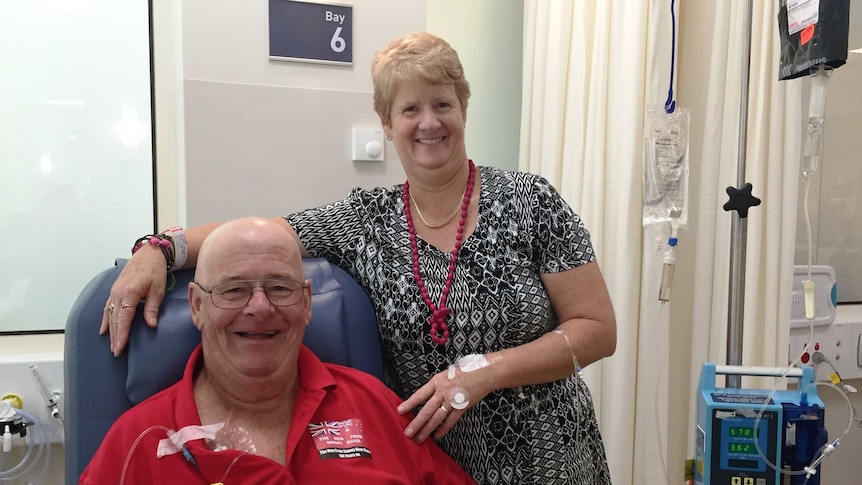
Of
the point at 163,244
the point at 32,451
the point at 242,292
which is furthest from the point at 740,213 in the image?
the point at 32,451

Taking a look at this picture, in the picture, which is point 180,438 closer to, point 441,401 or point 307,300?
point 307,300

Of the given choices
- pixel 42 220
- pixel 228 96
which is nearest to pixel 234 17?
pixel 228 96

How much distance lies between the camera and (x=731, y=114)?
1.83 m

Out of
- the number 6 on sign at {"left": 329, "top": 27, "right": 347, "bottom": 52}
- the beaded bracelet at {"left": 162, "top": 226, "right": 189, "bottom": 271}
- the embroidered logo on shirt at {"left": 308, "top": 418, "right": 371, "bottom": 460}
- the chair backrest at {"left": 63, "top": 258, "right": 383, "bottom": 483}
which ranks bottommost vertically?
the embroidered logo on shirt at {"left": 308, "top": 418, "right": 371, "bottom": 460}

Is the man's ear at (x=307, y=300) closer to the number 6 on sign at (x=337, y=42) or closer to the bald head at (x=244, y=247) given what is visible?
the bald head at (x=244, y=247)

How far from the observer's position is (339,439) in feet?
4.22

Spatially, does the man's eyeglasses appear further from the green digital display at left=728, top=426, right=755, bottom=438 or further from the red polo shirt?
the green digital display at left=728, top=426, right=755, bottom=438

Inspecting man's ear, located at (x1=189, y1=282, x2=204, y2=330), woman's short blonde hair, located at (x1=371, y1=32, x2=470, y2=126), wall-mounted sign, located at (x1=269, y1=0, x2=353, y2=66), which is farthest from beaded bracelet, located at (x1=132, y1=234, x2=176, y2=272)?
wall-mounted sign, located at (x1=269, y1=0, x2=353, y2=66)

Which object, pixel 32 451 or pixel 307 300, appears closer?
pixel 307 300

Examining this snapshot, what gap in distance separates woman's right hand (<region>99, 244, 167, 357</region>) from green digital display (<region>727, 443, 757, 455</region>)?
1179mm

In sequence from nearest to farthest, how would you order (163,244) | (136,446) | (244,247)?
1. (136,446)
2. (244,247)
3. (163,244)

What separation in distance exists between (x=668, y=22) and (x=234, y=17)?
49.6 inches

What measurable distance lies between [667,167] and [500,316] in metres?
0.61

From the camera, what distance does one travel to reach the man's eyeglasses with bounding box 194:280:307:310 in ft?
4.11
